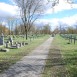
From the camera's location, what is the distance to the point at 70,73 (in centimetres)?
1120

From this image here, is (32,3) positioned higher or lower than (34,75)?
higher

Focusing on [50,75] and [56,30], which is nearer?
[50,75]

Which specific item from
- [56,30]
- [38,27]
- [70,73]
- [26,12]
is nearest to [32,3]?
[26,12]

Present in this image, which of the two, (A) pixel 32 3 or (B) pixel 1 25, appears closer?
(A) pixel 32 3

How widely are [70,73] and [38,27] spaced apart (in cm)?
12328

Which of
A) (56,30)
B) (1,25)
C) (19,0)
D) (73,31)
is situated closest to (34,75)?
(19,0)

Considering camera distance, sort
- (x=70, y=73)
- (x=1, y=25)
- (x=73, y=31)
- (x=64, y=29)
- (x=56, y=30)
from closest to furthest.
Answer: (x=70, y=73)
(x=1, y=25)
(x=73, y=31)
(x=64, y=29)
(x=56, y=30)

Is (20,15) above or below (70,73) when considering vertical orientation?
above

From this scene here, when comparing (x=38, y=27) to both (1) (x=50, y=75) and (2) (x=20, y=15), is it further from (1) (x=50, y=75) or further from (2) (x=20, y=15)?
(1) (x=50, y=75)

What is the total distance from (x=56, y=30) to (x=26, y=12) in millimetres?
100560

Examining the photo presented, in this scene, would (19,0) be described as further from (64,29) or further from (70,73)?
(64,29)

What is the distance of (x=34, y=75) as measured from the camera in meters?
10.4

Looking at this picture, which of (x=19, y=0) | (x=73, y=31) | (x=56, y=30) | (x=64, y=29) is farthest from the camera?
(x=56, y=30)

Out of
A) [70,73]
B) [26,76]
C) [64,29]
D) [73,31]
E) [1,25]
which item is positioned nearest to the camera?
[26,76]
